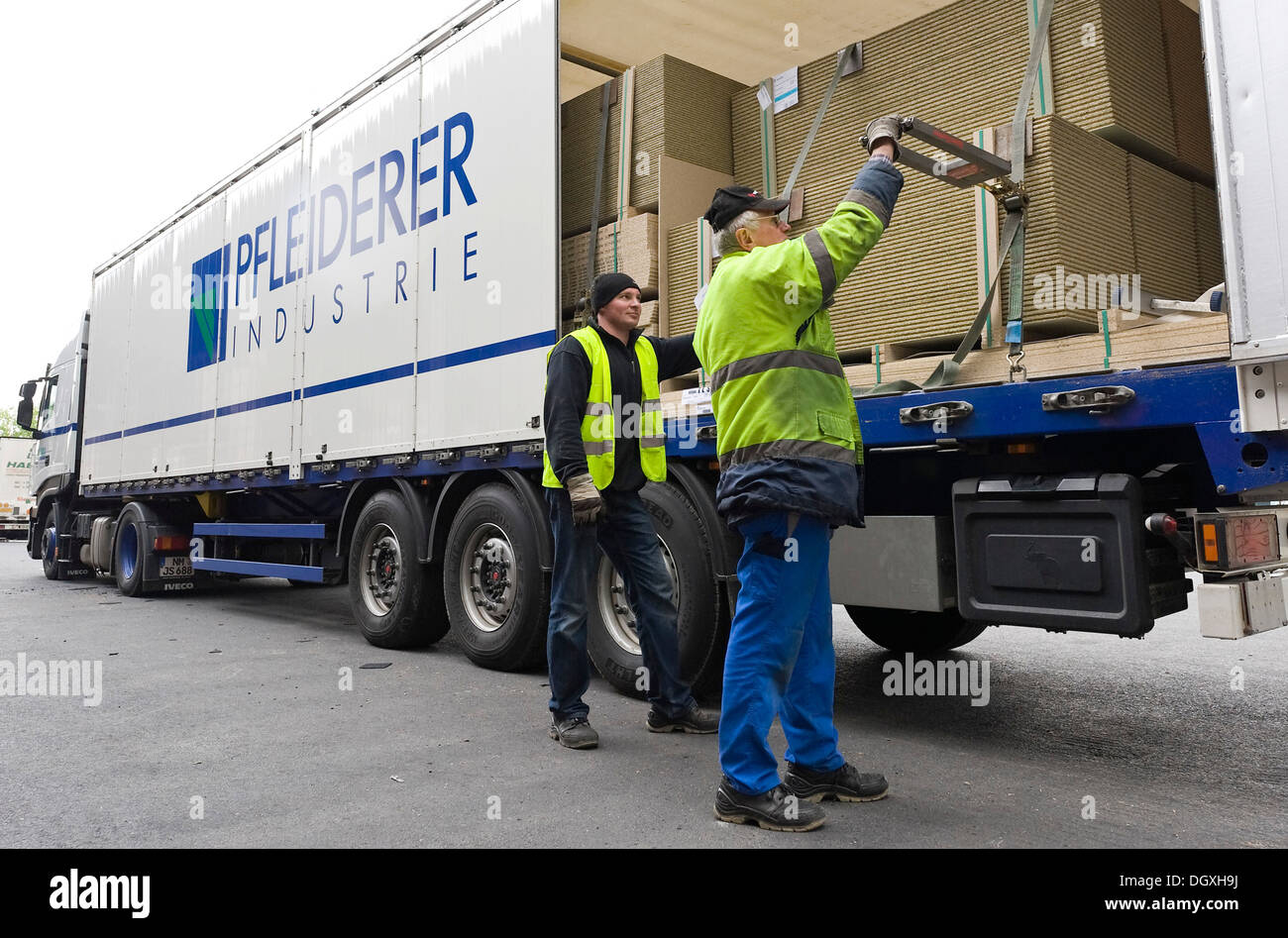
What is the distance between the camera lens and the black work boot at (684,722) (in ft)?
13.0

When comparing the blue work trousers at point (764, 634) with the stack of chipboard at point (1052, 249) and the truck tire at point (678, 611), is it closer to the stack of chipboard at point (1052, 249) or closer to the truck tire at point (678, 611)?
the stack of chipboard at point (1052, 249)

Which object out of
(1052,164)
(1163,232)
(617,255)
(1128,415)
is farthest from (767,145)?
(1128,415)

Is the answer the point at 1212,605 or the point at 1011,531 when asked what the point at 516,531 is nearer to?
the point at 1011,531

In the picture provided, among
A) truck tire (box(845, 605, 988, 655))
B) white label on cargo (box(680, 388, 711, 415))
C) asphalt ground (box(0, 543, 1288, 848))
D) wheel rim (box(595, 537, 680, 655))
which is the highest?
white label on cargo (box(680, 388, 711, 415))

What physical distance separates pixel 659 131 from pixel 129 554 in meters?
8.99

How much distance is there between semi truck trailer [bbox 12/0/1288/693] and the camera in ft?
9.39

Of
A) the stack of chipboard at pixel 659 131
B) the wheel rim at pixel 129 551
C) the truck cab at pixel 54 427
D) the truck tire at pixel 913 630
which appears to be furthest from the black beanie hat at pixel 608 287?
the truck cab at pixel 54 427

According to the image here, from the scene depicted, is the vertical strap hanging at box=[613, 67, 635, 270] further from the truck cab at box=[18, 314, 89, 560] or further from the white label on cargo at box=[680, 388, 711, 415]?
the truck cab at box=[18, 314, 89, 560]

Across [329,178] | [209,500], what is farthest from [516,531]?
[209,500]

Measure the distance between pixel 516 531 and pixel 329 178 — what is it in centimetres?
344

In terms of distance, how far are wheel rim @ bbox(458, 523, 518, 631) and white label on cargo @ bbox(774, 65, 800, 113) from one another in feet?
9.03

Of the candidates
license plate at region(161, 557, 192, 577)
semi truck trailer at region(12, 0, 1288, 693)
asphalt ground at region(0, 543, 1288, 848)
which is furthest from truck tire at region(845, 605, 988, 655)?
license plate at region(161, 557, 192, 577)

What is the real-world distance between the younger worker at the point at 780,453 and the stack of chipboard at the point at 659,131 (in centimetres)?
207

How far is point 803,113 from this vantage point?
14.5 feet
